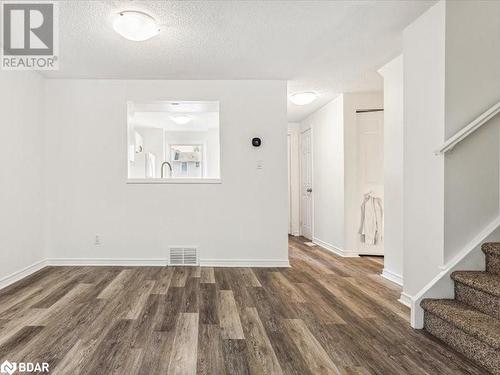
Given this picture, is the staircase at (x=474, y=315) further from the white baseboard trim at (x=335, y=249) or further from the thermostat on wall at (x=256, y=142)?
the thermostat on wall at (x=256, y=142)

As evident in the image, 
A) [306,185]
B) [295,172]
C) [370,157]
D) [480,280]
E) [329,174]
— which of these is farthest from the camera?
[295,172]

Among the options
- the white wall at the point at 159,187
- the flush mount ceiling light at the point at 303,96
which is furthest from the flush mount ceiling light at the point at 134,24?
the flush mount ceiling light at the point at 303,96

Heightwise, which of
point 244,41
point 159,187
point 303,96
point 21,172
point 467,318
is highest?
point 244,41

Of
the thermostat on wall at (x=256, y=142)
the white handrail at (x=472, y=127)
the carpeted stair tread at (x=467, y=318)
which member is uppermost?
the thermostat on wall at (x=256, y=142)

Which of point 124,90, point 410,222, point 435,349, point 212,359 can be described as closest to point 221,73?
point 124,90

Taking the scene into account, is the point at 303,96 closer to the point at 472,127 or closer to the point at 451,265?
the point at 472,127

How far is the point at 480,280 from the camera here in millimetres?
1950

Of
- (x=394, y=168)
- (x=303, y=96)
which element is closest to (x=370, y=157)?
(x=394, y=168)

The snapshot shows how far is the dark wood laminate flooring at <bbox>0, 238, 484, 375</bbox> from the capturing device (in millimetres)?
1673

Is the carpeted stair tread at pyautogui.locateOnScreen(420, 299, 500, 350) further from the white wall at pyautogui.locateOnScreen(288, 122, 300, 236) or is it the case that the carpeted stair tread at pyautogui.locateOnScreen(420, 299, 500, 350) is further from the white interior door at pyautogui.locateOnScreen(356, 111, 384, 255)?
the white wall at pyautogui.locateOnScreen(288, 122, 300, 236)

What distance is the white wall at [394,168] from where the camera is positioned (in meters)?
3.21

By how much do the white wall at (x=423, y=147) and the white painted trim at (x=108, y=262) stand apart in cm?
280

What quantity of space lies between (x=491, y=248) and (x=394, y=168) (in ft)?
4.59

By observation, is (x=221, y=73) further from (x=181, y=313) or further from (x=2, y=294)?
(x=2, y=294)
